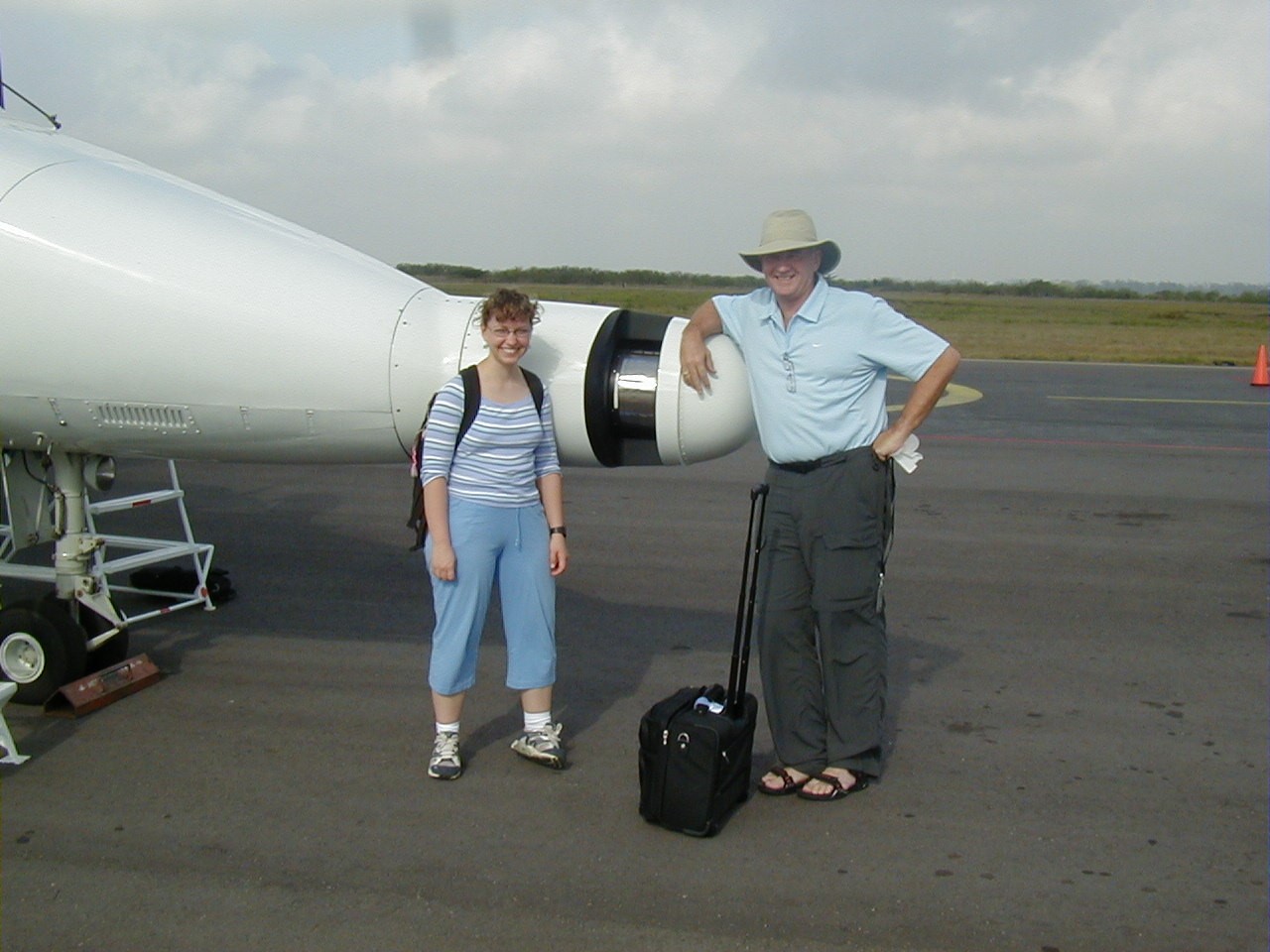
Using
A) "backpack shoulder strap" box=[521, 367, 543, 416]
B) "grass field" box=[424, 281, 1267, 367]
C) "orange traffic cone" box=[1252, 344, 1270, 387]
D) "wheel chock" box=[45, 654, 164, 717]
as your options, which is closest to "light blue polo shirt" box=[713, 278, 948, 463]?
"backpack shoulder strap" box=[521, 367, 543, 416]

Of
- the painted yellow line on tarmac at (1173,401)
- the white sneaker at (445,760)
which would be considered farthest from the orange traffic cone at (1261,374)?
the white sneaker at (445,760)

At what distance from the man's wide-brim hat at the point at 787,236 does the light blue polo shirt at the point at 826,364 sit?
0.17 meters

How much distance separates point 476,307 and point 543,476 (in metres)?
0.68

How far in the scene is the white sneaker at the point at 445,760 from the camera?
175 inches

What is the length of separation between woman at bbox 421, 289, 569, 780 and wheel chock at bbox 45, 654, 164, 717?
164 cm

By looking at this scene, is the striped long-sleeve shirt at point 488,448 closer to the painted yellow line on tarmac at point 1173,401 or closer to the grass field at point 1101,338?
the grass field at point 1101,338

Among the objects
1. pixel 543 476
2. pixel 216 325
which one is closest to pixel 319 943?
pixel 543 476

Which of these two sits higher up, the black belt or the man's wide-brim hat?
the man's wide-brim hat

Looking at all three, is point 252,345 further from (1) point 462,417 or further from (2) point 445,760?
(2) point 445,760

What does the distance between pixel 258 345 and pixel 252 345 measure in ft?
0.07

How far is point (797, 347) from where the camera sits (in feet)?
13.4

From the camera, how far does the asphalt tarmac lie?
353 cm

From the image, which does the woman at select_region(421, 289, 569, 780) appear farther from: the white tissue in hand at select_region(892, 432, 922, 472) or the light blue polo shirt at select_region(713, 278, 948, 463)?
the white tissue in hand at select_region(892, 432, 922, 472)

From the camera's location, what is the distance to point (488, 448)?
420cm
